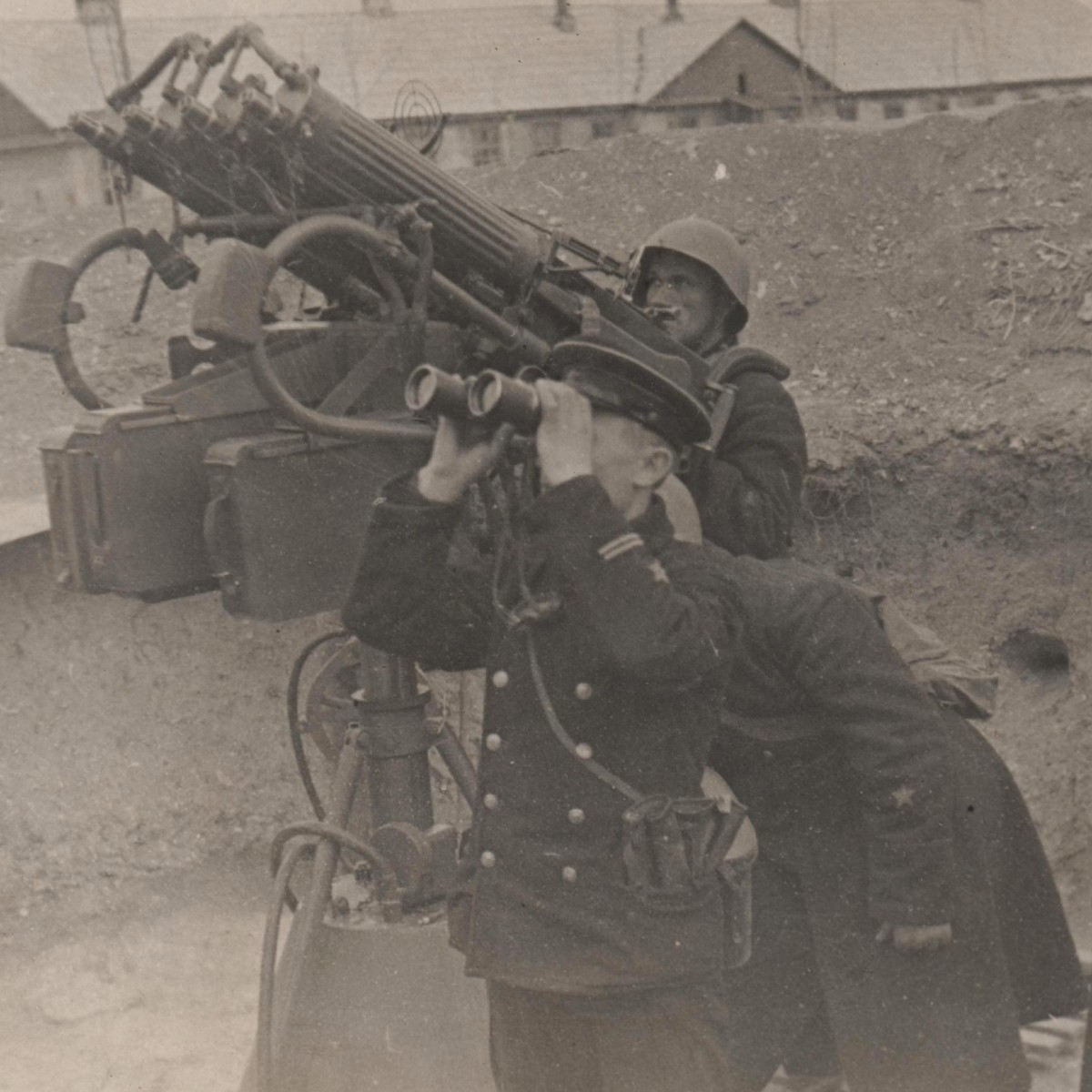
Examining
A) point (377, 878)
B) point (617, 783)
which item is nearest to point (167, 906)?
point (377, 878)

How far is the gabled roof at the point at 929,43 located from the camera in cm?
1964

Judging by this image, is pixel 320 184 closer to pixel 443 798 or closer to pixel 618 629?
pixel 618 629

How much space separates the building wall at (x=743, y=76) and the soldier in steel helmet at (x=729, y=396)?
621 inches

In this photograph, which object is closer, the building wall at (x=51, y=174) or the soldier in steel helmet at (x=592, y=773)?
the soldier in steel helmet at (x=592, y=773)

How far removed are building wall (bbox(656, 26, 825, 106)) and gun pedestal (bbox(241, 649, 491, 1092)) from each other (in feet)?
55.0

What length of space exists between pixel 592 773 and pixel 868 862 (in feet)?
2.33

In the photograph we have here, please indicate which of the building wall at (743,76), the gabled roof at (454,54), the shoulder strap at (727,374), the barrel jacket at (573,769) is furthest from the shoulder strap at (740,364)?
the building wall at (743,76)

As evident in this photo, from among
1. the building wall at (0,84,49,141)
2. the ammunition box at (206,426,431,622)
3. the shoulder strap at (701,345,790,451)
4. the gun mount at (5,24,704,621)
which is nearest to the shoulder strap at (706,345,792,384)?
the shoulder strap at (701,345,790,451)

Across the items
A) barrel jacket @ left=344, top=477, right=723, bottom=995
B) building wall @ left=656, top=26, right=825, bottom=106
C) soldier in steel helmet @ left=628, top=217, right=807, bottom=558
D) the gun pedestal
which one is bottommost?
the gun pedestal

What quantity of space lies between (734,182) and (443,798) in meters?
4.40

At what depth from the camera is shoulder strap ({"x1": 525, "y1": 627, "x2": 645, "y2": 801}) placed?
2.35 m

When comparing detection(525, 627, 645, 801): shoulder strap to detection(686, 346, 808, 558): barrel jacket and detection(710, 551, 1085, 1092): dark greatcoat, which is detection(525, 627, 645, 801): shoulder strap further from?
detection(686, 346, 808, 558): barrel jacket

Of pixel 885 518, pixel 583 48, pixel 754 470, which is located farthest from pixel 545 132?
pixel 754 470

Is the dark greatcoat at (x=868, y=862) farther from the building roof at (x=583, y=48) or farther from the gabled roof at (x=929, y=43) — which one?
the gabled roof at (x=929, y=43)
